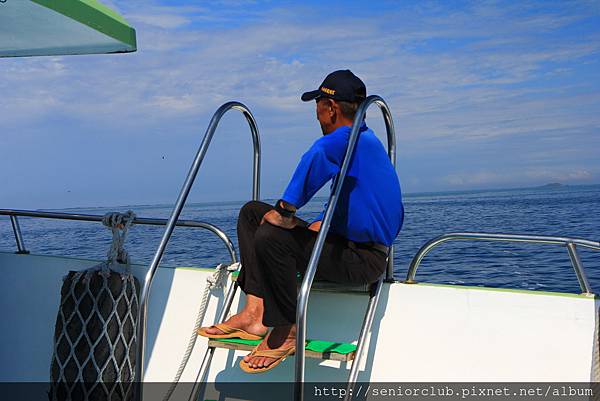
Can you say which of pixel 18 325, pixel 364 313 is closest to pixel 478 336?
pixel 364 313

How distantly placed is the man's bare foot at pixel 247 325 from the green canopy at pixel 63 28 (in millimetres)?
1430

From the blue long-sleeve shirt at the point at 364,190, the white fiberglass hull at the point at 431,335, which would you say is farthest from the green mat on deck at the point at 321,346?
the blue long-sleeve shirt at the point at 364,190

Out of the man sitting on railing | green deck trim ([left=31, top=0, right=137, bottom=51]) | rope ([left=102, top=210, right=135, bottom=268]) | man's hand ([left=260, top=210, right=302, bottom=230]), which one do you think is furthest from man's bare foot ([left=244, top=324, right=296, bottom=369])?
green deck trim ([left=31, top=0, right=137, bottom=51])

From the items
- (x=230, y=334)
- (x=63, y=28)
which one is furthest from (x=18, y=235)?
(x=230, y=334)

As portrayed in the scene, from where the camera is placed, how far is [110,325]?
3266mm

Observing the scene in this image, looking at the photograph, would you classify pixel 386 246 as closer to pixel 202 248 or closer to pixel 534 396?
pixel 534 396

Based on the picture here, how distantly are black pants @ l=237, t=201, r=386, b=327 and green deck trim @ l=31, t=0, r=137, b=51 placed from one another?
123cm

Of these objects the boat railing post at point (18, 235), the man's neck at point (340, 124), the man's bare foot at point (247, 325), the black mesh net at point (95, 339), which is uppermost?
the man's neck at point (340, 124)

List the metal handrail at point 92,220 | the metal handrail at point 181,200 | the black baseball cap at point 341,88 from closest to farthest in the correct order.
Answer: the metal handrail at point 181,200 → the black baseball cap at point 341,88 → the metal handrail at point 92,220

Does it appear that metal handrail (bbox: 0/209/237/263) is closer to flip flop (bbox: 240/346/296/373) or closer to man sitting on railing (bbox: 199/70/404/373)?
man sitting on railing (bbox: 199/70/404/373)

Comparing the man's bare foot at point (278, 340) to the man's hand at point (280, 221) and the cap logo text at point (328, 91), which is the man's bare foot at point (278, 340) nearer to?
the man's hand at point (280, 221)

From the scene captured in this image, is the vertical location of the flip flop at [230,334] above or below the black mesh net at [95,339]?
above

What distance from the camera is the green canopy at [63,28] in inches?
114

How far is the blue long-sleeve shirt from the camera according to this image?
245cm
